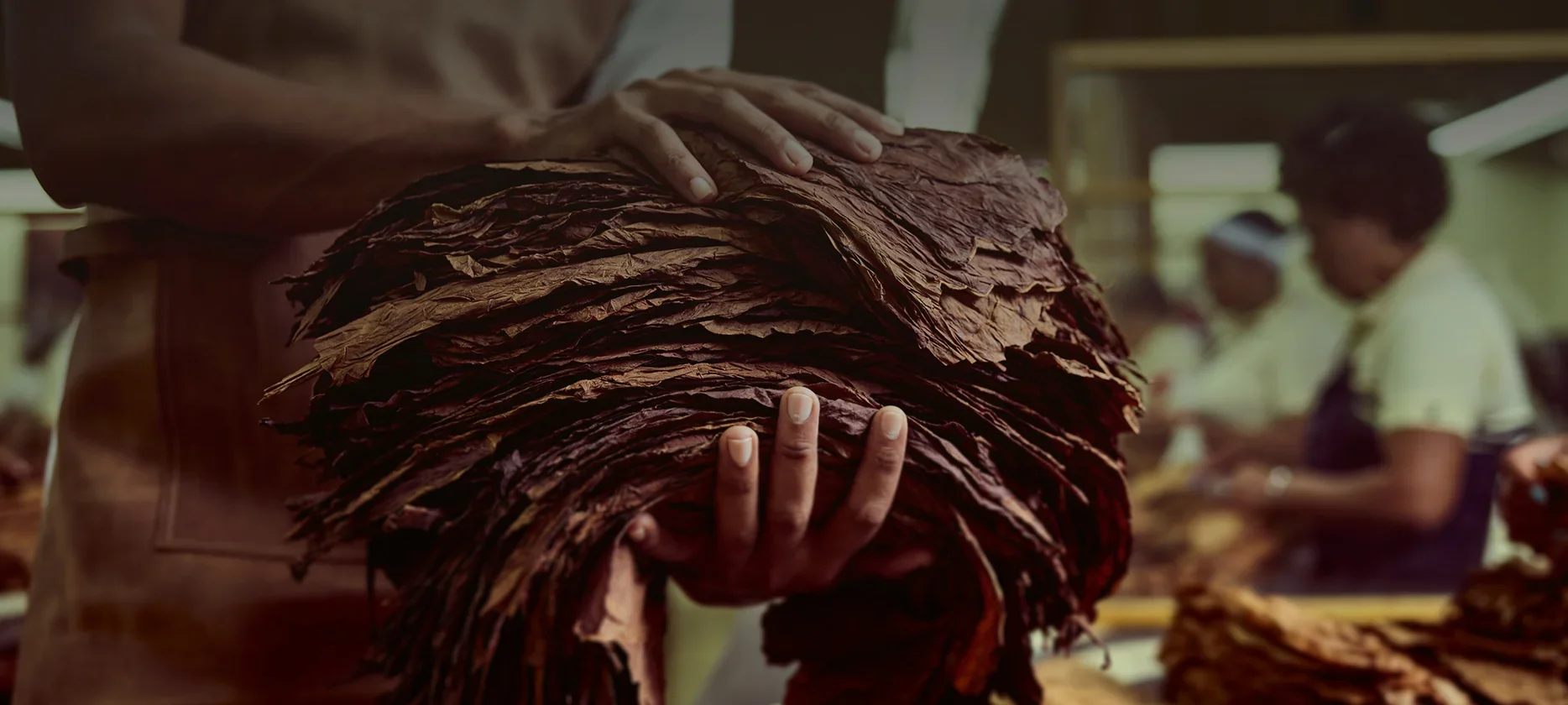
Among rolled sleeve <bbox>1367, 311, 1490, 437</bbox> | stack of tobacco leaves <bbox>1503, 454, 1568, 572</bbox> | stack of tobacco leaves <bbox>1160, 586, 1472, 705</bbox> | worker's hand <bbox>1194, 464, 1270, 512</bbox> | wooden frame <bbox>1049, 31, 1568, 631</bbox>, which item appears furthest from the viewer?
worker's hand <bbox>1194, 464, 1270, 512</bbox>

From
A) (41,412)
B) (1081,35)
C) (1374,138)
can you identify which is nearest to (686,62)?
(1081,35)

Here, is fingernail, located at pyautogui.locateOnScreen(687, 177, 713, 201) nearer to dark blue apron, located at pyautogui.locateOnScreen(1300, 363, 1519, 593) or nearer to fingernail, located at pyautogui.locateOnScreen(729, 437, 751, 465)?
fingernail, located at pyautogui.locateOnScreen(729, 437, 751, 465)

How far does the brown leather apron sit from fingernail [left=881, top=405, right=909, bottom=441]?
0.78 feet

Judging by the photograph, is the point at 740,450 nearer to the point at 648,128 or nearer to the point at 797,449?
the point at 797,449

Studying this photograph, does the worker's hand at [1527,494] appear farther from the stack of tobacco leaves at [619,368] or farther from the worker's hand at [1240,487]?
the stack of tobacco leaves at [619,368]

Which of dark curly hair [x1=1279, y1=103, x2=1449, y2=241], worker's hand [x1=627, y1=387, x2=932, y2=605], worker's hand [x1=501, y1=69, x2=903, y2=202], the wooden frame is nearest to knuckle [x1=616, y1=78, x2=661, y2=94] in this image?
worker's hand [x1=501, y1=69, x2=903, y2=202]

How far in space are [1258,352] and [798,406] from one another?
96 cm

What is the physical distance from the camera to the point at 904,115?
543 millimetres

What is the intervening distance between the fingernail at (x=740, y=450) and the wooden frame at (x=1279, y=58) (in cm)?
48

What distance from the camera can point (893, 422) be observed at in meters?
0.44

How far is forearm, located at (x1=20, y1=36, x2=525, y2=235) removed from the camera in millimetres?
454

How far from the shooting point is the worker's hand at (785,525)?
439mm

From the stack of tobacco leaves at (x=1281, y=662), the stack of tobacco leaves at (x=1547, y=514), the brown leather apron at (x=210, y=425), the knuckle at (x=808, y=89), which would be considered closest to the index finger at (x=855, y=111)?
the knuckle at (x=808, y=89)

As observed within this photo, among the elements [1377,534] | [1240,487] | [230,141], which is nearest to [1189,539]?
[1240,487]
